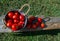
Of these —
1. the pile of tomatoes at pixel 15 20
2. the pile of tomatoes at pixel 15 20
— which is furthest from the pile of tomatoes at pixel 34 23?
the pile of tomatoes at pixel 15 20

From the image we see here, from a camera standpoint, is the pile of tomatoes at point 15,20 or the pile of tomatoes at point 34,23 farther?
the pile of tomatoes at point 34,23

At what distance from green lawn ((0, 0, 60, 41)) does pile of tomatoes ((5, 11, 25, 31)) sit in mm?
410

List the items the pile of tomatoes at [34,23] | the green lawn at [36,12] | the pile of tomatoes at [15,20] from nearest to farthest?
1. the pile of tomatoes at [15,20]
2. the pile of tomatoes at [34,23]
3. the green lawn at [36,12]

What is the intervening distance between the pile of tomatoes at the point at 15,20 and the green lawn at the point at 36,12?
0.41 metres

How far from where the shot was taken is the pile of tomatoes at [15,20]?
289cm

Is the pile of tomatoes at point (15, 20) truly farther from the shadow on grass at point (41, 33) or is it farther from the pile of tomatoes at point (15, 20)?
the shadow on grass at point (41, 33)

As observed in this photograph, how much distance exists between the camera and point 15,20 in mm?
2920

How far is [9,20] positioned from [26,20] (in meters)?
0.25

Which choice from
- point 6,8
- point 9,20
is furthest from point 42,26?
point 6,8

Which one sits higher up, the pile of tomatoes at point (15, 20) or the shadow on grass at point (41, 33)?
the pile of tomatoes at point (15, 20)

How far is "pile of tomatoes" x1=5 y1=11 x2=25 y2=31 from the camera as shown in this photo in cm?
289

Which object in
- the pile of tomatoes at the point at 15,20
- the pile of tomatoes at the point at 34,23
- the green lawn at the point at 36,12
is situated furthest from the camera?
the green lawn at the point at 36,12

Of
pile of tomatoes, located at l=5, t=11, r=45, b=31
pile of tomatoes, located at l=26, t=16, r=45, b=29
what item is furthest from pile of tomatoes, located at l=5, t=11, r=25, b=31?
pile of tomatoes, located at l=26, t=16, r=45, b=29

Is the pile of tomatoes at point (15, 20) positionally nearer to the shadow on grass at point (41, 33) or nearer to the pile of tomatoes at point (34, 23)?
the pile of tomatoes at point (34, 23)
